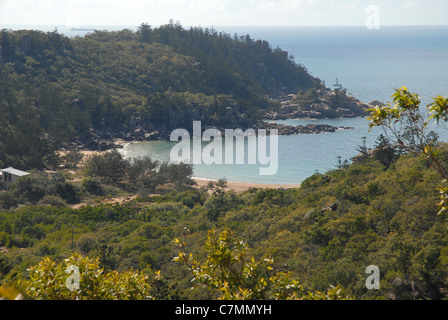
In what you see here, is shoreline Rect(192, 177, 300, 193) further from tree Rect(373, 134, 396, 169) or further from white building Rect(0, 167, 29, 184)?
white building Rect(0, 167, 29, 184)

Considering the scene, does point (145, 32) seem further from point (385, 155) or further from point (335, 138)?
point (385, 155)

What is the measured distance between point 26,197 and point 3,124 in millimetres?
19573

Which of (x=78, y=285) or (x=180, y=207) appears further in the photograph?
(x=180, y=207)

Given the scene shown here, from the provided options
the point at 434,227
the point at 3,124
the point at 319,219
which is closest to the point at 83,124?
the point at 3,124

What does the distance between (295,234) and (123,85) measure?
204ft

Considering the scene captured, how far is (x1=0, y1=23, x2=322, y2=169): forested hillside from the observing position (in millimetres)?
54469

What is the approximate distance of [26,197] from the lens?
110ft

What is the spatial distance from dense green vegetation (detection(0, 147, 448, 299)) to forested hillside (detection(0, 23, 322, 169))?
2220 centimetres

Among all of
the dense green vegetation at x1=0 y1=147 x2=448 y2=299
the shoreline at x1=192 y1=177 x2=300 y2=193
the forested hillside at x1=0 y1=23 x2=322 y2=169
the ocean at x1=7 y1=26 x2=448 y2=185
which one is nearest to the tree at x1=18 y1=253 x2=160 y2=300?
the dense green vegetation at x1=0 y1=147 x2=448 y2=299

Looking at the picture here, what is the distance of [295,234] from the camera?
18031mm

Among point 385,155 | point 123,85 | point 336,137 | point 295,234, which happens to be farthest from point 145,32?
point 295,234

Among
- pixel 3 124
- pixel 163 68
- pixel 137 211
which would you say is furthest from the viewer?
pixel 163 68

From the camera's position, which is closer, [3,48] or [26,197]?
[26,197]
